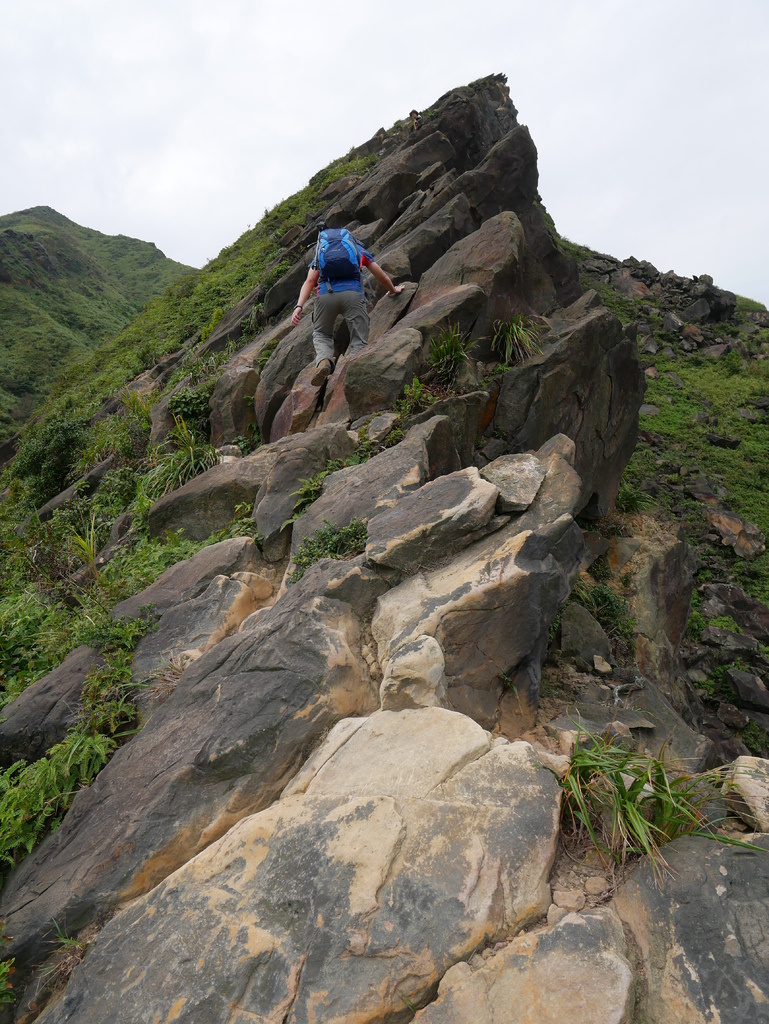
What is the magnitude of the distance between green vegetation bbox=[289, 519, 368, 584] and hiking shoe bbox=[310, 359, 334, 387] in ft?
14.0

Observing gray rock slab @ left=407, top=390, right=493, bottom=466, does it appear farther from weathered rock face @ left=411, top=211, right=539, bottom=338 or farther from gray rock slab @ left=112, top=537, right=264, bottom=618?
gray rock slab @ left=112, top=537, right=264, bottom=618

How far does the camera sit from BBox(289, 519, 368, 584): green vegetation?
588 cm

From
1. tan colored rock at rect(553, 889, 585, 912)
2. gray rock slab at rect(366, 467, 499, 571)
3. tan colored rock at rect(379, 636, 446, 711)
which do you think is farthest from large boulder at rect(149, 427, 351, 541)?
tan colored rock at rect(553, 889, 585, 912)

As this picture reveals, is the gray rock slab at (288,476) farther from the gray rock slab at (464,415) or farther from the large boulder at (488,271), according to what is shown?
the large boulder at (488,271)

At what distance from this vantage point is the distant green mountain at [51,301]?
36.5 m

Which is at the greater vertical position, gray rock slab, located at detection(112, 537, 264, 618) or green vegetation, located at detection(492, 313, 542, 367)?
green vegetation, located at detection(492, 313, 542, 367)

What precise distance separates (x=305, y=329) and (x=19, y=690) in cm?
767

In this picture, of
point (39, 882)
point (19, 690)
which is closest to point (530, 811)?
point (39, 882)

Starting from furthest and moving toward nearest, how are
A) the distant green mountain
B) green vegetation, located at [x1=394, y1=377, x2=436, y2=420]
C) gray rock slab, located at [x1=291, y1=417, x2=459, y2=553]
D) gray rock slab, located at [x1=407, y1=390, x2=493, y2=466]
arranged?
the distant green mountain, green vegetation, located at [x1=394, y1=377, x2=436, y2=420], gray rock slab, located at [x1=407, y1=390, x2=493, y2=466], gray rock slab, located at [x1=291, y1=417, x2=459, y2=553]

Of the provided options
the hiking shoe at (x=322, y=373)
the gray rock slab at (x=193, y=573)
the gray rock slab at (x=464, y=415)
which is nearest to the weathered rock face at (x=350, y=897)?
the gray rock slab at (x=193, y=573)

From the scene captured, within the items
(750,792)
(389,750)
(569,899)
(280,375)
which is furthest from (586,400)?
(569,899)

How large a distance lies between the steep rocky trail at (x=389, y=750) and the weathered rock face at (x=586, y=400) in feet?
0.23

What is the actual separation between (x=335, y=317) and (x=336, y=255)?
103cm

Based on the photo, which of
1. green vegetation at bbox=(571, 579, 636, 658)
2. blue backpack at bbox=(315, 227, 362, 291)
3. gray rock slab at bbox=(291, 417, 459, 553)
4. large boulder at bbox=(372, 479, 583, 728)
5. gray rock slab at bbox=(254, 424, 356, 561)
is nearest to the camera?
large boulder at bbox=(372, 479, 583, 728)
